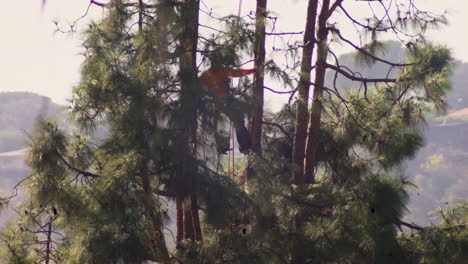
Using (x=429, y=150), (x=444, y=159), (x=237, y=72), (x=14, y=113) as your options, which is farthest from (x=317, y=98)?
(x=429, y=150)

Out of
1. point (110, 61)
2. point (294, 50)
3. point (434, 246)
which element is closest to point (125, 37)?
point (110, 61)

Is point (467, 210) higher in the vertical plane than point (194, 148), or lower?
lower

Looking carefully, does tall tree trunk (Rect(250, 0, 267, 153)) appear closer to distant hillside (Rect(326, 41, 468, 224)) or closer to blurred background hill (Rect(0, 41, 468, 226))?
blurred background hill (Rect(0, 41, 468, 226))

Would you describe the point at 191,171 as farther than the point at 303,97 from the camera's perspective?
No

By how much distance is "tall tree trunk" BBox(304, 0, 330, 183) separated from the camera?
10.9ft

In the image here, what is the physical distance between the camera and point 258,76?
10.6 ft

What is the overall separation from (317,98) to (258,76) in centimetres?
30

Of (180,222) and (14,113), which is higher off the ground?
(14,113)

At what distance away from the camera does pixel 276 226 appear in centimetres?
308

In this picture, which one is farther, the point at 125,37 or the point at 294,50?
the point at 294,50

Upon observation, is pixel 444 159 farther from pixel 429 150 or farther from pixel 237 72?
pixel 237 72

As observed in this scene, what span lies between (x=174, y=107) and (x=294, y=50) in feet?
2.25

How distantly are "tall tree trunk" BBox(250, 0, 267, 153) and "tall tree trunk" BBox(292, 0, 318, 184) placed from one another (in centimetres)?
18

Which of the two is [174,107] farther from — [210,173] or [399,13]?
[399,13]
